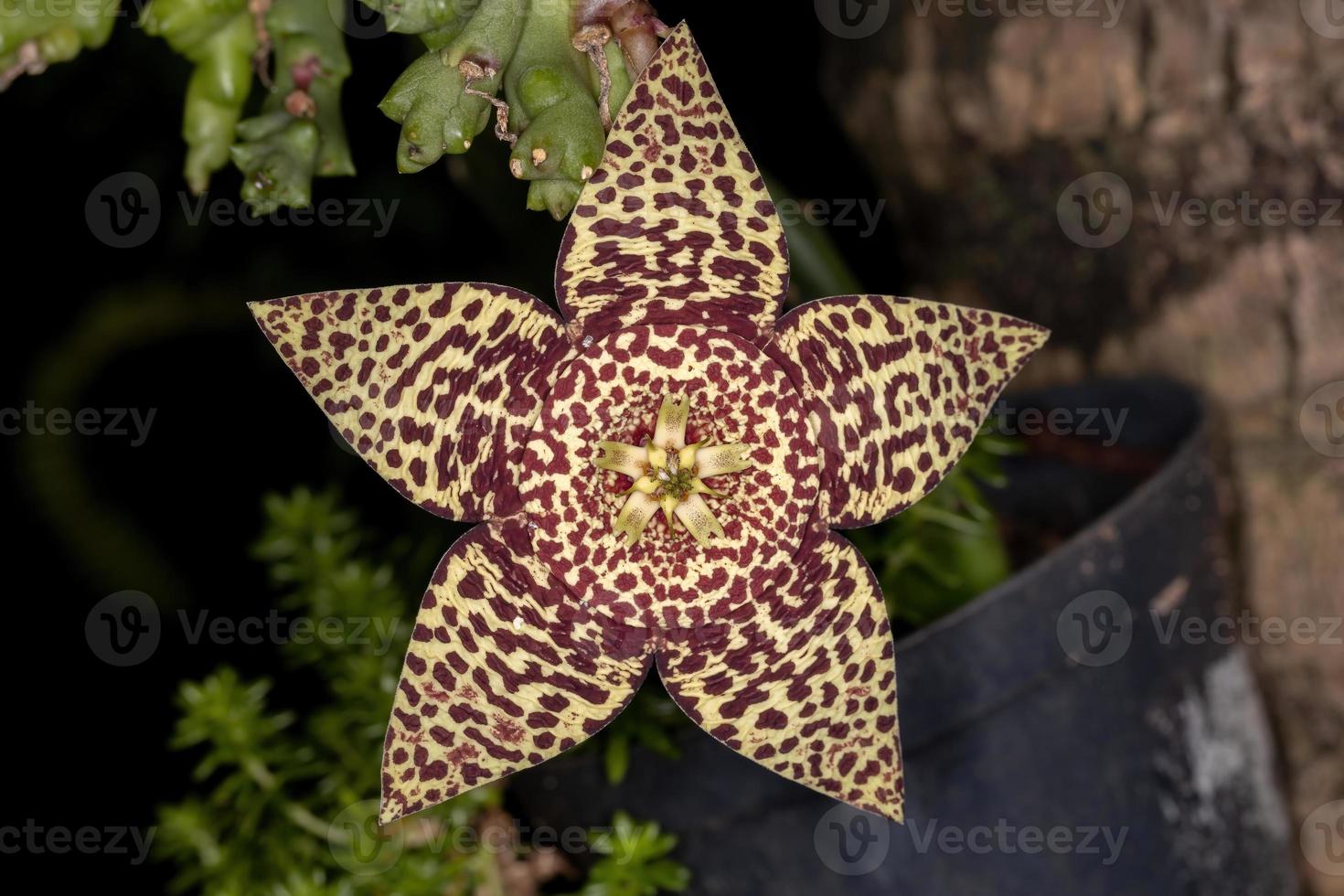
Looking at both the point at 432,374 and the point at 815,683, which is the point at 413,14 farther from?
the point at 815,683

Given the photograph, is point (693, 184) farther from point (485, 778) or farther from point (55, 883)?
point (55, 883)

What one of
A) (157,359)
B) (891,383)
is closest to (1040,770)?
(891,383)

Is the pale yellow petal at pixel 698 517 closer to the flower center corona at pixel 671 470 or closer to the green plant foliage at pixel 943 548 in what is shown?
the flower center corona at pixel 671 470

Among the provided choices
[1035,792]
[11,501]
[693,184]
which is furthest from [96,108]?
[1035,792]

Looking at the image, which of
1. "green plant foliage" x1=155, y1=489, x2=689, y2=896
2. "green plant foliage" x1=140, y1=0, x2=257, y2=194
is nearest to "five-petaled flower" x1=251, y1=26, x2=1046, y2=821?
"green plant foliage" x1=140, y1=0, x2=257, y2=194

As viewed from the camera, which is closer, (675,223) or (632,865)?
(675,223)

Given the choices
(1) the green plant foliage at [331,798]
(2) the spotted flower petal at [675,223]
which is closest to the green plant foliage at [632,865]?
(1) the green plant foliage at [331,798]

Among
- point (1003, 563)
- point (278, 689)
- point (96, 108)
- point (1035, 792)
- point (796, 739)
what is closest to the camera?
point (796, 739)
